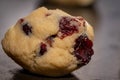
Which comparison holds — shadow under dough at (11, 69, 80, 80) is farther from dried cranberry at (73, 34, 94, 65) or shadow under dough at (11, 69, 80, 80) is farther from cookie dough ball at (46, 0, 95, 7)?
cookie dough ball at (46, 0, 95, 7)

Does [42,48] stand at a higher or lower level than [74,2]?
lower

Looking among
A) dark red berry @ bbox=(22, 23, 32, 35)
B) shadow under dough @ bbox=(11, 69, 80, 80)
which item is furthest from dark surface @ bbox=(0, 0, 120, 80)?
dark red berry @ bbox=(22, 23, 32, 35)

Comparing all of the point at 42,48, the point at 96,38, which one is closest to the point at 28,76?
the point at 42,48

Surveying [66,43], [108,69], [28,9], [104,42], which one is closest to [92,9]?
[28,9]

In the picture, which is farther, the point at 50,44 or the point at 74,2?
the point at 74,2

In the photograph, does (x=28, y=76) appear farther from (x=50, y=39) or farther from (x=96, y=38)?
(x=96, y=38)

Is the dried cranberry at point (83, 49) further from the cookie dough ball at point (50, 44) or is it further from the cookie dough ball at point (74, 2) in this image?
the cookie dough ball at point (74, 2)

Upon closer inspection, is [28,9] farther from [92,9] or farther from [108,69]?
[108,69]
